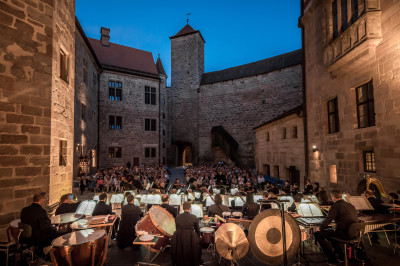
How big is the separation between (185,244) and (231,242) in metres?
0.97

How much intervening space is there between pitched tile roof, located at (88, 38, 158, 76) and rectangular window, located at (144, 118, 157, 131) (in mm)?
5815

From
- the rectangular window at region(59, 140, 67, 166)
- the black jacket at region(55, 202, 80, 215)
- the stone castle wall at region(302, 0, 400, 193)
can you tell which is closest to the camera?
the black jacket at region(55, 202, 80, 215)

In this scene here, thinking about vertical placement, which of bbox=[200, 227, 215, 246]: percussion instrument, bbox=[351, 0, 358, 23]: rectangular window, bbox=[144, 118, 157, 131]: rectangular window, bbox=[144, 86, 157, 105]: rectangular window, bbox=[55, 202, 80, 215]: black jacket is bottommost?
bbox=[200, 227, 215, 246]: percussion instrument

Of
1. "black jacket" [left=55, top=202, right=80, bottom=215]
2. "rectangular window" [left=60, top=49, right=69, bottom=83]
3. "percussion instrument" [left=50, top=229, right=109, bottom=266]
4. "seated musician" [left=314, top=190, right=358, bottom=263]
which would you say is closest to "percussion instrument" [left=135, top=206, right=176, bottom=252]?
"percussion instrument" [left=50, top=229, right=109, bottom=266]

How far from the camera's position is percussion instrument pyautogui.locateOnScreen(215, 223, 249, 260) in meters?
4.50

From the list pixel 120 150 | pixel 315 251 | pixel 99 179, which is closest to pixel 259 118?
pixel 120 150

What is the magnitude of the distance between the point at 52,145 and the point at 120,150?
63.3 feet

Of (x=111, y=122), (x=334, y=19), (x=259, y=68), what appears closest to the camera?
(x=334, y=19)

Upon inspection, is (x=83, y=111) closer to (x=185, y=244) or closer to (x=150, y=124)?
(x=150, y=124)

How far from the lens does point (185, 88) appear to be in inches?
1297

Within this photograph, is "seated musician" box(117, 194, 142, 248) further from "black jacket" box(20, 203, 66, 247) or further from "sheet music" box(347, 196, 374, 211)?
"sheet music" box(347, 196, 374, 211)

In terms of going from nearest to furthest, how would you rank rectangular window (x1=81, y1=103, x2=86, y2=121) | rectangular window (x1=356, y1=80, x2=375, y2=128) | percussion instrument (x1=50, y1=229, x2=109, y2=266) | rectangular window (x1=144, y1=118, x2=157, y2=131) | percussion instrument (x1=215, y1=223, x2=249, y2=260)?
1. percussion instrument (x1=50, y1=229, x2=109, y2=266)
2. percussion instrument (x1=215, y1=223, x2=249, y2=260)
3. rectangular window (x1=356, y1=80, x2=375, y2=128)
4. rectangular window (x1=81, y1=103, x2=86, y2=121)
5. rectangular window (x1=144, y1=118, x2=157, y2=131)

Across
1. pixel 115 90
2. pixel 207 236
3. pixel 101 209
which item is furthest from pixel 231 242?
pixel 115 90

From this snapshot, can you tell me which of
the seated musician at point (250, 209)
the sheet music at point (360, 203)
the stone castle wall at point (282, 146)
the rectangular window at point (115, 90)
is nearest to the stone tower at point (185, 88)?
the rectangular window at point (115, 90)
